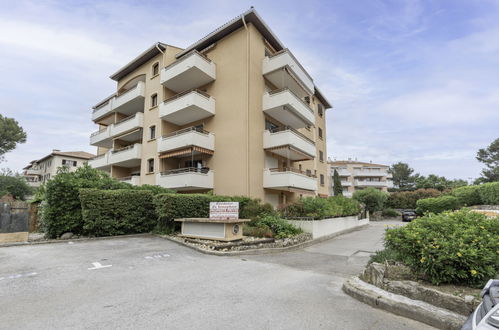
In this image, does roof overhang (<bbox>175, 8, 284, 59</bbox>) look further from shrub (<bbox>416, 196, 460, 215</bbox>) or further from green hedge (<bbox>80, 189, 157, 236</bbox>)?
shrub (<bbox>416, 196, 460, 215</bbox>)

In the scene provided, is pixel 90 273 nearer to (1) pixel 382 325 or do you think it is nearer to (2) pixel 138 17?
(1) pixel 382 325

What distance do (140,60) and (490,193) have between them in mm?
35376

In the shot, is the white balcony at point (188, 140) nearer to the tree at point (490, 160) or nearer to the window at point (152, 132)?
the window at point (152, 132)

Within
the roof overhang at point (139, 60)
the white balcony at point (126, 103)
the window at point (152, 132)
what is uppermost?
the roof overhang at point (139, 60)

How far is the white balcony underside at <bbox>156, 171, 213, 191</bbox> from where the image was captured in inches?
690

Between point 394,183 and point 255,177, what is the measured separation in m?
68.4

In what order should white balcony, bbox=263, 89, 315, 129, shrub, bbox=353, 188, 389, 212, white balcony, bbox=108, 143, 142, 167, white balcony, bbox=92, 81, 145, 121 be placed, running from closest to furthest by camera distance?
white balcony, bbox=263, 89, 315, 129
white balcony, bbox=108, 143, 142, 167
white balcony, bbox=92, 81, 145, 121
shrub, bbox=353, 188, 389, 212

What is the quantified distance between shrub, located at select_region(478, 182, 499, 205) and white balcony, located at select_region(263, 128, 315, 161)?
1800 cm

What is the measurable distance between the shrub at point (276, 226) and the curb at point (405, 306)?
25.4ft

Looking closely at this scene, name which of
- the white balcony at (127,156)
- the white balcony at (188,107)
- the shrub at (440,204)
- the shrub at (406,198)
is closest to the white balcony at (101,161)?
the white balcony at (127,156)

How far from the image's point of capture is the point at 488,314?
2273mm

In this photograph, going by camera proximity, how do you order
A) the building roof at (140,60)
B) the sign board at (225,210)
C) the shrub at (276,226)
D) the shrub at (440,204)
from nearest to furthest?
the sign board at (225,210)
the shrub at (276,226)
the building roof at (140,60)
the shrub at (440,204)

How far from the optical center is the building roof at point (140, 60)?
877 inches

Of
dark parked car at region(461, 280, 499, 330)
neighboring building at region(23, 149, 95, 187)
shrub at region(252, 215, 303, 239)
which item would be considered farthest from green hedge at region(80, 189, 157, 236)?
neighboring building at region(23, 149, 95, 187)
